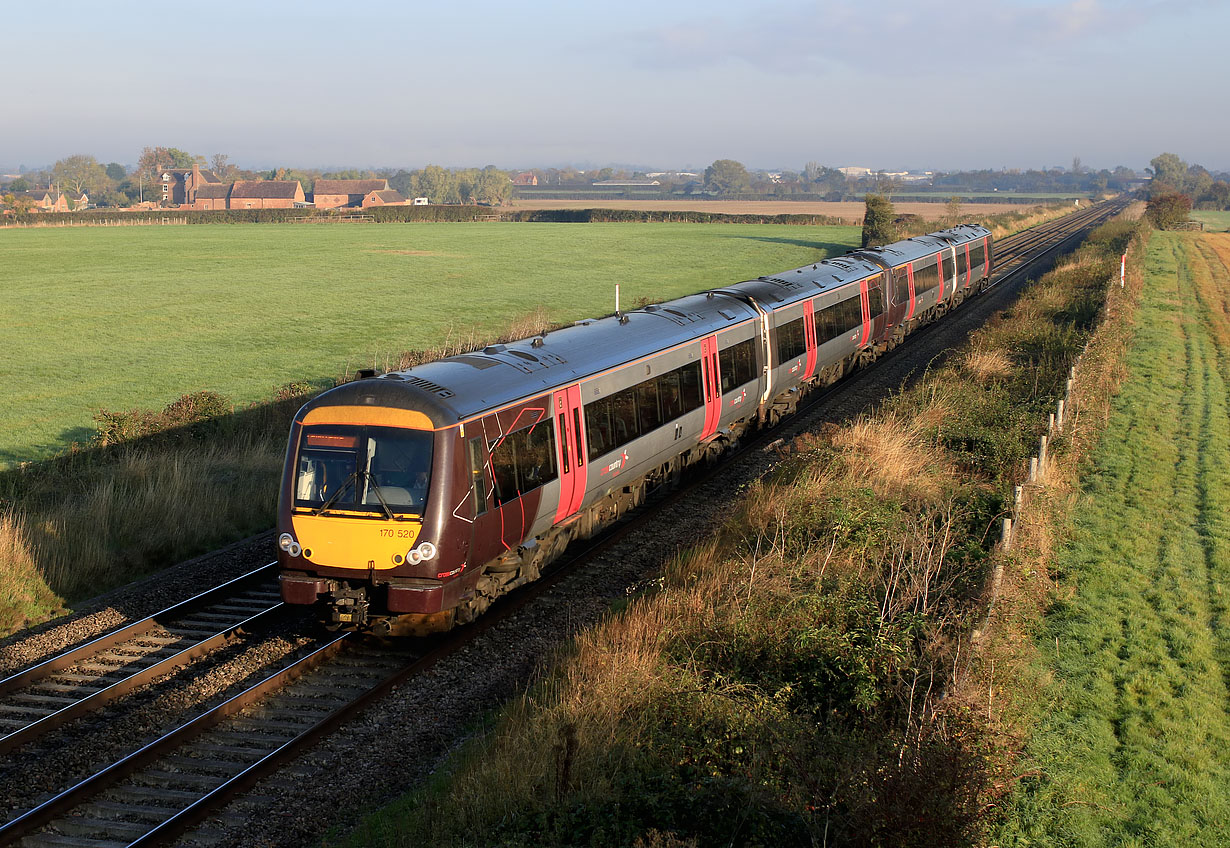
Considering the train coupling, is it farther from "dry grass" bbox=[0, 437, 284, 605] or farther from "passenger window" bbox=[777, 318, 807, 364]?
"passenger window" bbox=[777, 318, 807, 364]

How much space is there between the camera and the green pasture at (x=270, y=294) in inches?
1204

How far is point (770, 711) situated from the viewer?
27.0ft

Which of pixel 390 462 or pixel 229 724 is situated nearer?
pixel 229 724

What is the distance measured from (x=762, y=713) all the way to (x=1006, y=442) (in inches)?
391

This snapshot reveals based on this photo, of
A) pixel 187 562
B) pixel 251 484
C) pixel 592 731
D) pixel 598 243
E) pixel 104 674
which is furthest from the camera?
pixel 598 243

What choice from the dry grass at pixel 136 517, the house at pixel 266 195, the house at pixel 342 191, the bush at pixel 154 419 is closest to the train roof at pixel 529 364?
the dry grass at pixel 136 517

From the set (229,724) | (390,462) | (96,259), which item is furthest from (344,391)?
(96,259)

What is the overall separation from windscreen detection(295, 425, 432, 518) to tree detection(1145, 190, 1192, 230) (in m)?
92.8

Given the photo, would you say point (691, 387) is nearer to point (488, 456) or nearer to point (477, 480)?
point (488, 456)

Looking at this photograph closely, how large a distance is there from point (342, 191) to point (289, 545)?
182 metres

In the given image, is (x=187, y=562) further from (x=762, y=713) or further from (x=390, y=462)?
(x=762, y=713)

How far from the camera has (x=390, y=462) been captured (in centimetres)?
1034

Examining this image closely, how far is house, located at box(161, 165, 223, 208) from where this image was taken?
186375 mm

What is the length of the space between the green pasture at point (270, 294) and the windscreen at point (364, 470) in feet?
46.1
